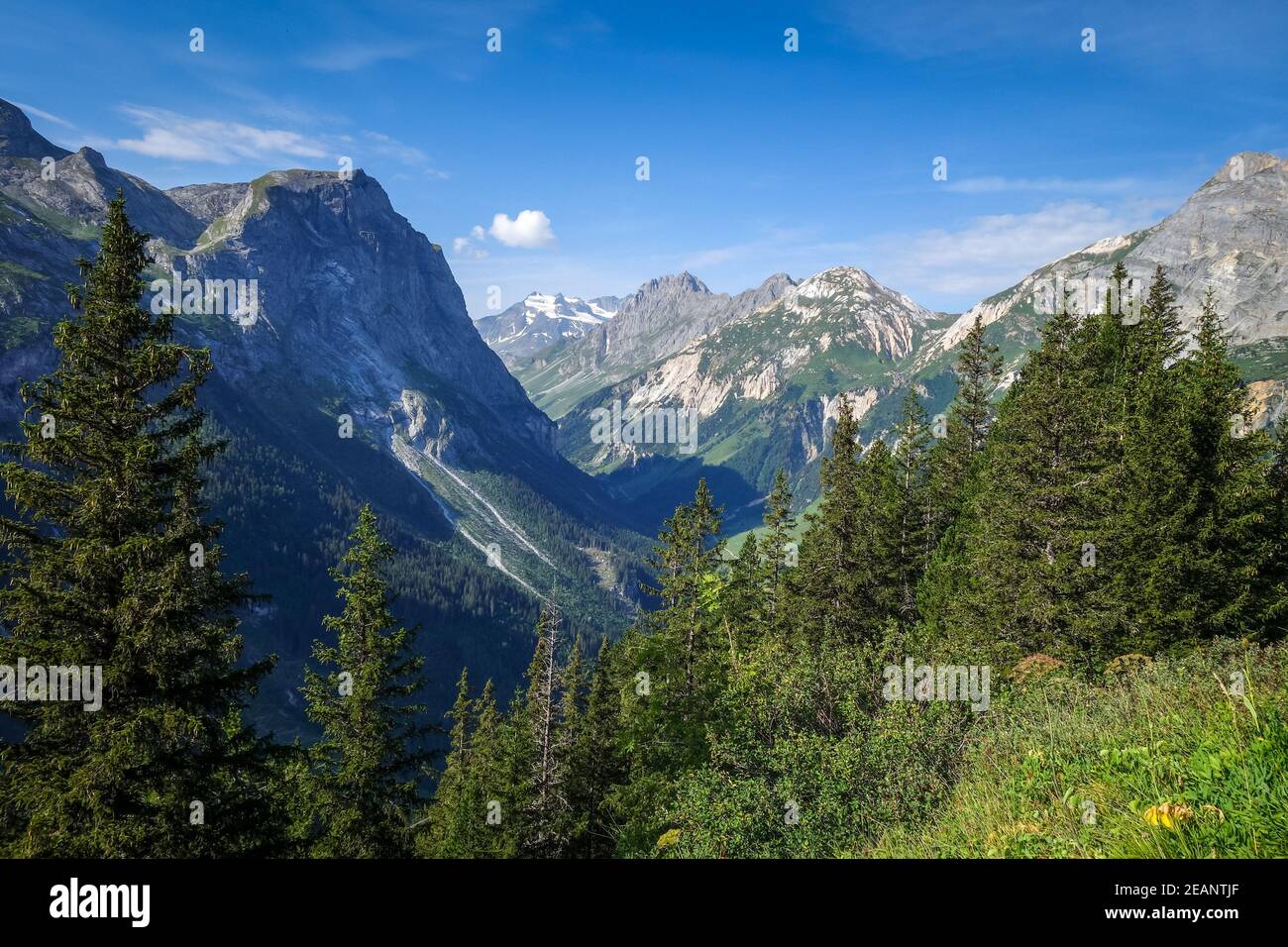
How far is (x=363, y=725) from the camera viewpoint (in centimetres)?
2216

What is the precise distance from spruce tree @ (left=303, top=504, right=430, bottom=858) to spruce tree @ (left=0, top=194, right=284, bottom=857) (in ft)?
25.8

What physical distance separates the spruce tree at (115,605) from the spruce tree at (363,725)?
7.86m

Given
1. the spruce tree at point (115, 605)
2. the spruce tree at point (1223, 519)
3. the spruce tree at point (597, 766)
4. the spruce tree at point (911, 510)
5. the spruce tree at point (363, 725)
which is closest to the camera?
the spruce tree at point (115, 605)

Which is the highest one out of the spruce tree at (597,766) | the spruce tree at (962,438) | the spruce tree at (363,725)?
the spruce tree at (962,438)

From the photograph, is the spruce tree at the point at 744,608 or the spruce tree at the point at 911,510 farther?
the spruce tree at the point at 911,510

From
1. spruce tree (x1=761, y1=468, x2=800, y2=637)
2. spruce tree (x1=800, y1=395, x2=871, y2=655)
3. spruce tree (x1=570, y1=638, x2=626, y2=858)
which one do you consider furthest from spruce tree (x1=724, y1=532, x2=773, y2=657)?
spruce tree (x1=570, y1=638, x2=626, y2=858)

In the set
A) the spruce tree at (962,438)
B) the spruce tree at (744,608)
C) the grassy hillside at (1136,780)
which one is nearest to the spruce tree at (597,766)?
the spruce tree at (744,608)

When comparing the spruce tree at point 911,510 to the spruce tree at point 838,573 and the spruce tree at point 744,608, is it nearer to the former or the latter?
the spruce tree at point 838,573

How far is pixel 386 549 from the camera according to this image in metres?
23.4

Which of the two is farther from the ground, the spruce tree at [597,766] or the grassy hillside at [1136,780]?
the grassy hillside at [1136,780]

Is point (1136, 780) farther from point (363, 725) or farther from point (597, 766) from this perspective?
point (597, 766)

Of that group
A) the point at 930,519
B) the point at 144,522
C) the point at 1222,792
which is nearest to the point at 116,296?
the point at 144,522

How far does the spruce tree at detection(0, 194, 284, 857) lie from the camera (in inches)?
478

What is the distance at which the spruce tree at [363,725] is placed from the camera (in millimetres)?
Answer: 21734
